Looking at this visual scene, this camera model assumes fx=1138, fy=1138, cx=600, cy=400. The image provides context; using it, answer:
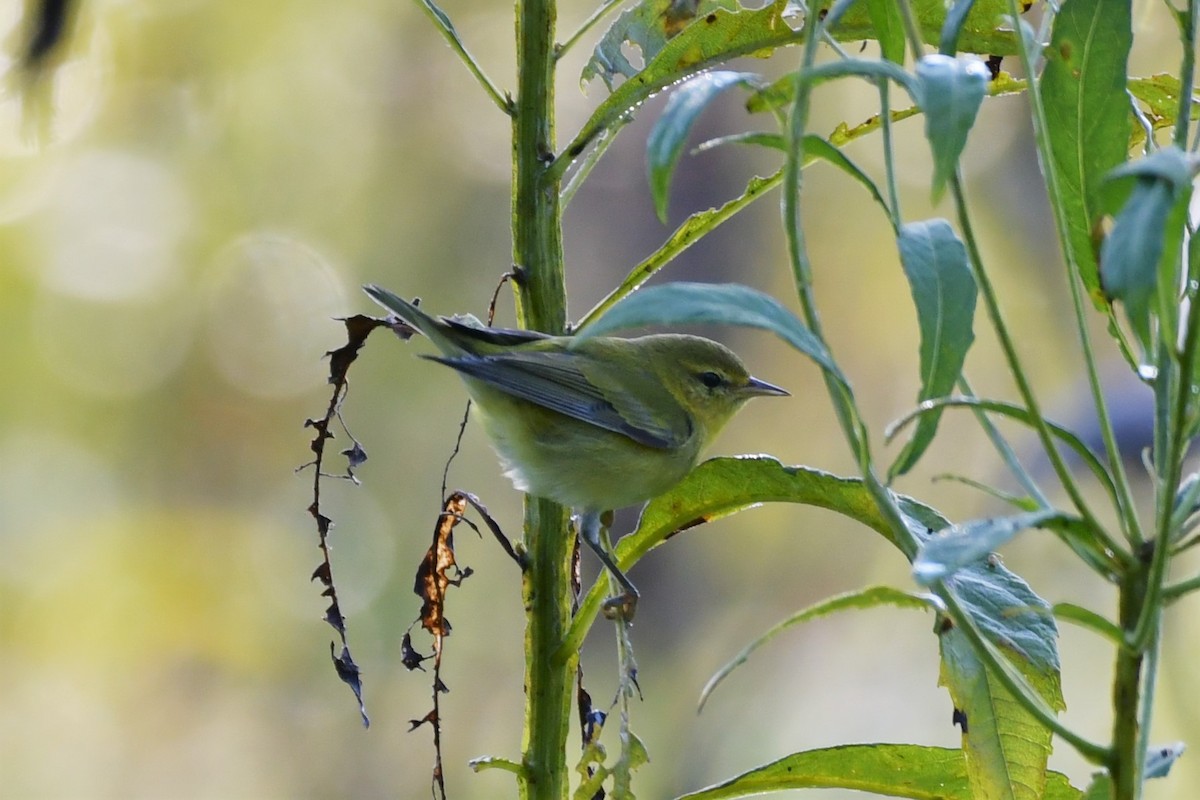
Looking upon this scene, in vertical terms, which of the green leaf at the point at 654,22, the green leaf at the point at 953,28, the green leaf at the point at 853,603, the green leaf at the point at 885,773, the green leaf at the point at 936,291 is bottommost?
the green leaf at the point at 885,773

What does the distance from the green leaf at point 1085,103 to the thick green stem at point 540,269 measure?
0.50 m

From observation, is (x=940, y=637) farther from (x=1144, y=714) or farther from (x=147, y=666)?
(x=147, y=666)

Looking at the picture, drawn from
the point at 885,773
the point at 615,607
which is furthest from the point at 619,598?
the point at 885,773

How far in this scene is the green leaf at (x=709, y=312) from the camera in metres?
0.69

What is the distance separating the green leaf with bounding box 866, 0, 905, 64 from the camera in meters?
0.99

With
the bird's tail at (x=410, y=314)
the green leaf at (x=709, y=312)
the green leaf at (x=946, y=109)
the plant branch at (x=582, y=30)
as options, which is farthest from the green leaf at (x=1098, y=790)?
the bird's tail at (x=410, y=314)

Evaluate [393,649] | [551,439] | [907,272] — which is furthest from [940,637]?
[393,649]

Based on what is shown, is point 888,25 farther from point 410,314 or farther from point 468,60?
point 410,314

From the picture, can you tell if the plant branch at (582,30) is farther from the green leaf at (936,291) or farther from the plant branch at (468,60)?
the green leaf at (936,291)

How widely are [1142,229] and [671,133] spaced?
0.30 m

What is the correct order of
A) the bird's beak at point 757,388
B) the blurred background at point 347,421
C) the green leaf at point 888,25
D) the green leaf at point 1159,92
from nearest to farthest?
1. the green leaf at point 888,25
2. the green leaf at point 1159,92
3. the bird's beak at point 757,388
4. the blurred background at point 347,421

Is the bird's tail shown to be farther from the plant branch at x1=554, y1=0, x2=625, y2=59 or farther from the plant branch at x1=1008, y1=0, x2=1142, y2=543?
the plant branch at x1=1008, y1=0, x2=1142, y2=543

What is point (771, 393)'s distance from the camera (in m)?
3.08

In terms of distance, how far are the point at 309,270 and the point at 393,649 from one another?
9.24ft
